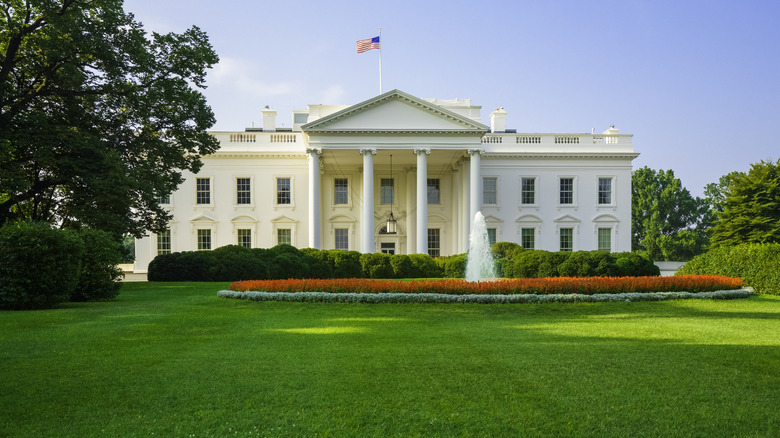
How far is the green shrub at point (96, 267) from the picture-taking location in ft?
51.7

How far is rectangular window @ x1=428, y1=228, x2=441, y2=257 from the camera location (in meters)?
40.8

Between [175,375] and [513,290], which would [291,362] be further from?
[513,290]

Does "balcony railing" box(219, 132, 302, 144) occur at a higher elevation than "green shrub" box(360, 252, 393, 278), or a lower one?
higher

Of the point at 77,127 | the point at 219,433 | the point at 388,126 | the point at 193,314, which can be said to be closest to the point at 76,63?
the point at 77,127

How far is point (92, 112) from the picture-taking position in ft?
76.5

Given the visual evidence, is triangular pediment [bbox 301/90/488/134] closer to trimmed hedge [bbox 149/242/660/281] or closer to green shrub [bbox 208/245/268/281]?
trimmed hedge [bbox 149/242/660/281]

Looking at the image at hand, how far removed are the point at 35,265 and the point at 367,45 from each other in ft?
80.8

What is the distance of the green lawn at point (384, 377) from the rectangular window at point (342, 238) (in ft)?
92.3

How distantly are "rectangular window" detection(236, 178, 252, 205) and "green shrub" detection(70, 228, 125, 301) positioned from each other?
23.3m

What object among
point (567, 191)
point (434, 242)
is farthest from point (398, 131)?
point (567, 191)

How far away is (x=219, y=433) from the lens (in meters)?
4.92

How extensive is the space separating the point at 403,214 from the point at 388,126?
311 inches

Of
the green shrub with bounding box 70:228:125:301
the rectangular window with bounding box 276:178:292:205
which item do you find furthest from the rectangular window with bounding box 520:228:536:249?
the green shrub with bounding box 70:228:125:301

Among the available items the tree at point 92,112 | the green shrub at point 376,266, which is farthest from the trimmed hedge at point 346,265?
the tree at point 92,112
